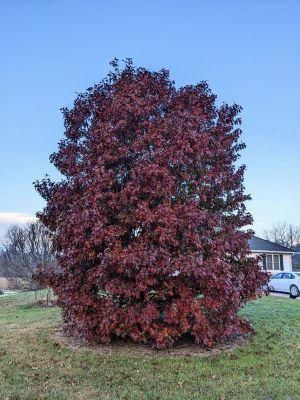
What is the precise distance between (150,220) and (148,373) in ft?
6.97

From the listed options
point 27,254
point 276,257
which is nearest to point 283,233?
point 276,257

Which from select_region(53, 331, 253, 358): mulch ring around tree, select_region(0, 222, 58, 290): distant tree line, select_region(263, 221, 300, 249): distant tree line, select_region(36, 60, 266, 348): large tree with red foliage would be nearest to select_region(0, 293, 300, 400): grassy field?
select_region(53, 331, 253, 358): mulch ring around tree

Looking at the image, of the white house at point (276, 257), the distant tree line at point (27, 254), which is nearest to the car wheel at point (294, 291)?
the white house at point (276, 257)

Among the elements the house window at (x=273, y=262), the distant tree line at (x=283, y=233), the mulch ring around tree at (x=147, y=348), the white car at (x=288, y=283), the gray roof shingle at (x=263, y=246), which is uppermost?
the distant tree line at (x=283, y=233)

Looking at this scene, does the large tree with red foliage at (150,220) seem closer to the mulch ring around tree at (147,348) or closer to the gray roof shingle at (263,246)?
the mulch ring around tree at (147,348)

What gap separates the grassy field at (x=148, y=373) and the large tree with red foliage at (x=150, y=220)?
1.49 feet

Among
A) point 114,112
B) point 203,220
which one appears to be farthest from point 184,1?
point 203,220

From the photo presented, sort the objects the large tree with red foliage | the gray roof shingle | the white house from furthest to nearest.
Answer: the white house → the gray roof shingle → the large tree with red foliage

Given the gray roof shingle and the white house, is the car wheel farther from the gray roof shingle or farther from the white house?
the white house

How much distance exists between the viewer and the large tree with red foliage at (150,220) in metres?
5.60

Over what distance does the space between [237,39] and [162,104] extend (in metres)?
5.70

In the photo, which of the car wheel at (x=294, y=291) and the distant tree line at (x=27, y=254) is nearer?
the distant tree line at (x=27, y=254)

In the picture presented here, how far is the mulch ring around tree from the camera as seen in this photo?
5.91 metres

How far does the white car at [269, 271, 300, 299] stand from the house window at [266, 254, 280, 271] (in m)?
9.17
